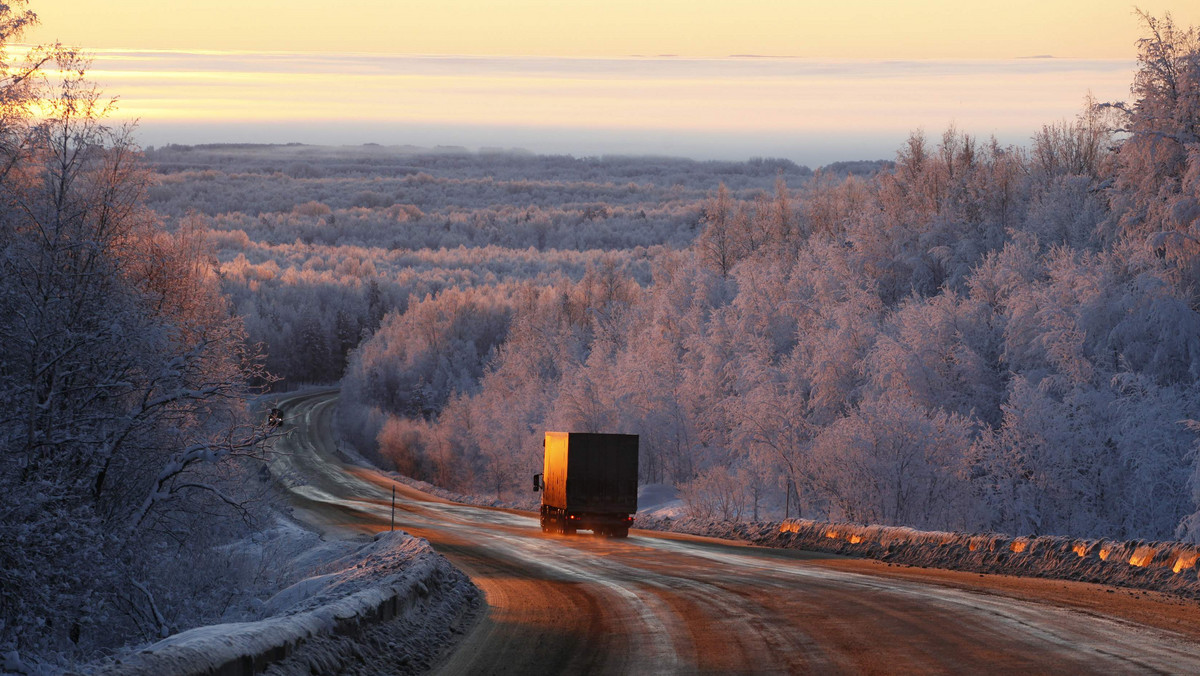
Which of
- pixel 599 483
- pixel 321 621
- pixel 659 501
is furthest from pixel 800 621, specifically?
pixel 659 501

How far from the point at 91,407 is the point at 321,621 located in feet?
41.7

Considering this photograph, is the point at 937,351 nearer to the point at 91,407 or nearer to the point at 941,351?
the point at 941,351

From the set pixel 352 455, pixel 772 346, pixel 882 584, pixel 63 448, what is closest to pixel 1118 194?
pixel 772 346

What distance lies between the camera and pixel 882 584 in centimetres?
1953

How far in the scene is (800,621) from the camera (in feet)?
49.5

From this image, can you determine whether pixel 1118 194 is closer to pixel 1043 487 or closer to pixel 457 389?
pixel 1043 487

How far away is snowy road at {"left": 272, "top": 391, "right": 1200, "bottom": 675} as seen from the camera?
11930 mm

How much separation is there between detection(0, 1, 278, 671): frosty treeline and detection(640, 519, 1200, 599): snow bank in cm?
1455

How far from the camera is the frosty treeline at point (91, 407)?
17.1 metres

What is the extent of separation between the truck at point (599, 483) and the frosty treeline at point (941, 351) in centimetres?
944

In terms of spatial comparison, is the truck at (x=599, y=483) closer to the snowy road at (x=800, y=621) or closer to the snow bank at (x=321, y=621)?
the snowy road at (x=800, y=621)

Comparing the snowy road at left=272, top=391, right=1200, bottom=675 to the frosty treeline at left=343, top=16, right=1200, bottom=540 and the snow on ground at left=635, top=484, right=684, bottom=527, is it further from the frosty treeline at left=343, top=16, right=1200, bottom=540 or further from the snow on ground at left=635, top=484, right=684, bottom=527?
the snow on ground at left=635, top=484, right=684, bottom=527

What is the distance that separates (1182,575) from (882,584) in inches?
190

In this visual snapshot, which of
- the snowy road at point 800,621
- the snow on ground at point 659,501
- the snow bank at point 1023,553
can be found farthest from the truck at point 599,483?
the snow on ground at point 659,501
